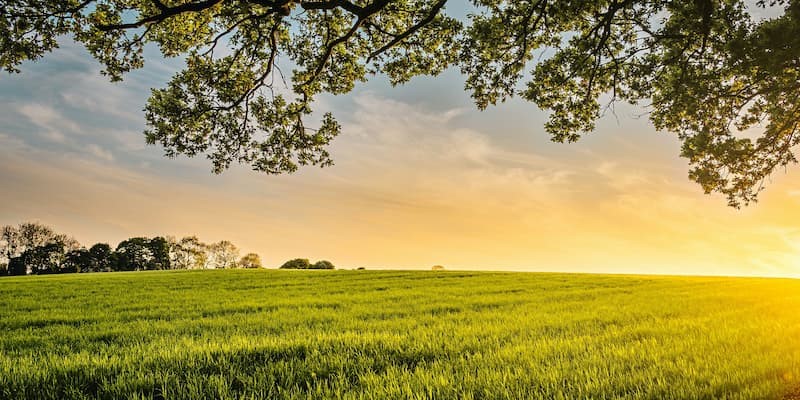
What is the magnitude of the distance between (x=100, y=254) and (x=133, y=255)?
25.3 ft

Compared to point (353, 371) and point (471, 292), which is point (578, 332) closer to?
point (353, 371)

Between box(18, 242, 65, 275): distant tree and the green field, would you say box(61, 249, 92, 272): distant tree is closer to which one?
box(18, 242, 65, 275): distant tree

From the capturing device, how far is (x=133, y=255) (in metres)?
113

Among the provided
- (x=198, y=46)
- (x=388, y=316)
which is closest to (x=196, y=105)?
(x=198, y=46)

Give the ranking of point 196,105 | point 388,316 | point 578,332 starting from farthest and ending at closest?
1. point 196,105
2. point 388,316
3. point 578,332

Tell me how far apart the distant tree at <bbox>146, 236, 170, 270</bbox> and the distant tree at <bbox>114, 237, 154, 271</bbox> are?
54 cm

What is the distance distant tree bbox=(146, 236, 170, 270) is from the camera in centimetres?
11350

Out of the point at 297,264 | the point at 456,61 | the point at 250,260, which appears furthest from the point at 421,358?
the point at 250,260

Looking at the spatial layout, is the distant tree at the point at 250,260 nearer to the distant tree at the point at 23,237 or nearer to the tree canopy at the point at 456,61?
the distant tree at the point at 23,237

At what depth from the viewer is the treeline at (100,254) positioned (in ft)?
325

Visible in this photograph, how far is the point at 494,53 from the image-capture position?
43.8 ft

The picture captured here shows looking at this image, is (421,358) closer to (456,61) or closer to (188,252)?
(456,61)

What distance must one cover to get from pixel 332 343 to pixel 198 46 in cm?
1295

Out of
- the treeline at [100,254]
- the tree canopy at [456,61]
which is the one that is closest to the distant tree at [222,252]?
the treeline at [100,254]
